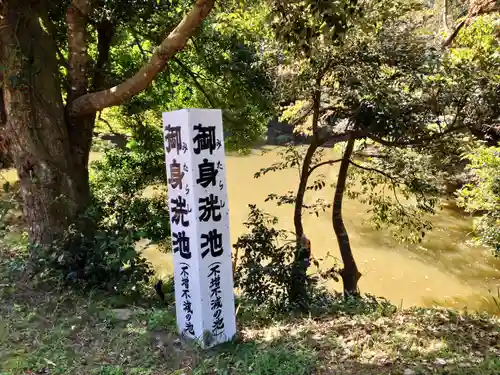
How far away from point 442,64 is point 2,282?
4747 mm

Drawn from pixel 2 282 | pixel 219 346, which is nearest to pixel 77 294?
pixel 2 282

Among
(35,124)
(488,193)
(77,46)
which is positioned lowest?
(488,193)

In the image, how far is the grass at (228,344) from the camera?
2.63 metres

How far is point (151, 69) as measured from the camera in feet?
12.1

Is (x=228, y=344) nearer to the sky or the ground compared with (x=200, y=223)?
Answer: nearer to the ground

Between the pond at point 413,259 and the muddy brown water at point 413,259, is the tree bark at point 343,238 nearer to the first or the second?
the muddy brown water at point 413,259

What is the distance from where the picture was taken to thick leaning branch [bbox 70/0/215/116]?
11.0ft

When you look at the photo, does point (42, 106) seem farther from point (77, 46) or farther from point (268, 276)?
point (268, 276)

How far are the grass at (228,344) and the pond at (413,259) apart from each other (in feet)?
15.4

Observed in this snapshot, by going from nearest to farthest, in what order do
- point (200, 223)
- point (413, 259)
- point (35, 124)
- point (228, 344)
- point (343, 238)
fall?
point (200, 223) → point (228, 344) → point (35, 124) → point (343, 238) → point (413, 259)

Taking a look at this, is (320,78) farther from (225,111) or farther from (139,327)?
(139,327)

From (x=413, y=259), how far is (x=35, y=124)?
8795 millimetres

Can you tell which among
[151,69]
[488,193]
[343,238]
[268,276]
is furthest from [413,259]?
[151,69]

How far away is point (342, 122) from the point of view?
18.6 feet
